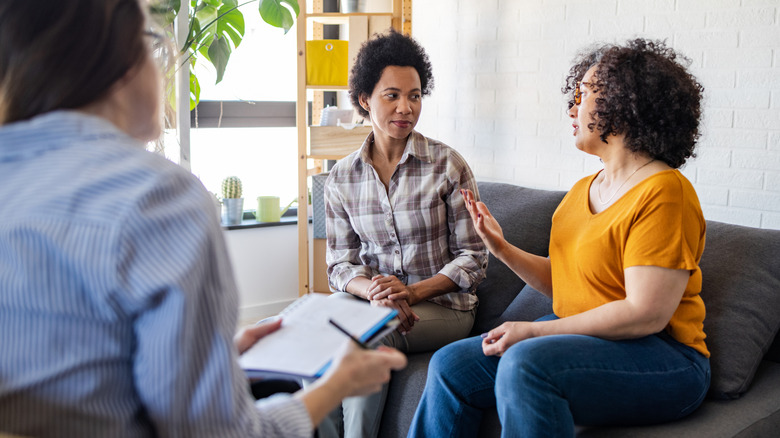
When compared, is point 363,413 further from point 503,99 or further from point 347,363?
point 503,99

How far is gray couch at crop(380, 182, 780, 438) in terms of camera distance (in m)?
1.44

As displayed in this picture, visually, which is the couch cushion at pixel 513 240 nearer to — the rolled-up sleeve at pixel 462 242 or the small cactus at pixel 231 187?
the rolled-up sleeve at pixel 462 242

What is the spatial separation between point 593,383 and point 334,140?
215 centimetres

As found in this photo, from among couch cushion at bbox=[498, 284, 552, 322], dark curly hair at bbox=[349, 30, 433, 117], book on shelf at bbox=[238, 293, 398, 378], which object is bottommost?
couch cushion at bbox=[498, 284, 552, 322]

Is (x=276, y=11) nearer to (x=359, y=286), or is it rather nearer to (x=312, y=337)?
(x=359, y=286)

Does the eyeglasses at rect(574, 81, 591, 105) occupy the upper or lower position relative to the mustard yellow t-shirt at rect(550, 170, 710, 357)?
upper

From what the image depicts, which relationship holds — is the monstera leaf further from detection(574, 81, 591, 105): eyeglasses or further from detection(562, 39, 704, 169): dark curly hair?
detection(562, 39, 704, 169): dark curly hair

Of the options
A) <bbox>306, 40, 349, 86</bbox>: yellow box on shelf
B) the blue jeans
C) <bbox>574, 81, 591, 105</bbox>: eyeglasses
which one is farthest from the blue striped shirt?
<bbox>306, 40, 349, 86</bbox>: yellow box on shelf

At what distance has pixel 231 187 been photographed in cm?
375

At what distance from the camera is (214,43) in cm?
307

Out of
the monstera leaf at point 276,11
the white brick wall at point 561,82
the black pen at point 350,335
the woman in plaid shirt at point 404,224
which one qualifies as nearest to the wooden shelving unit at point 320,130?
the monstera leaf at point 276,11

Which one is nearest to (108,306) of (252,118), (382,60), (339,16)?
(382,60)

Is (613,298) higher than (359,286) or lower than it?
higher

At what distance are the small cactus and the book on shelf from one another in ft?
8.91
